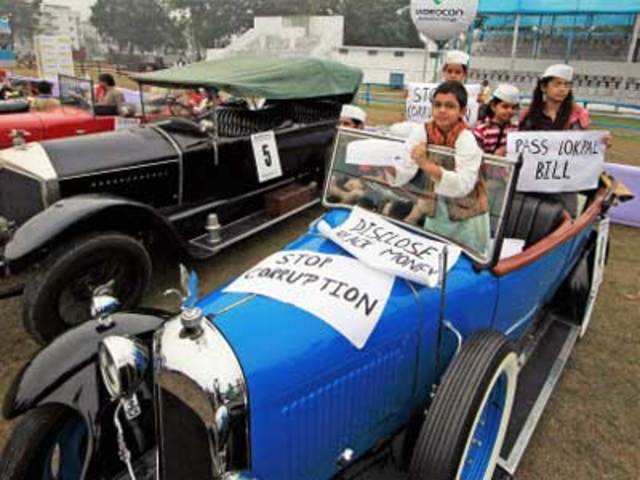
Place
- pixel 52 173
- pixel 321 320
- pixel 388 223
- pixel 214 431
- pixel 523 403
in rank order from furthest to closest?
pixel 52 173
pixel 523 403
pixel 388 223
pixel 321 320
pixel 214 431

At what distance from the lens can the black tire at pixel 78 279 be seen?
340 centimetres

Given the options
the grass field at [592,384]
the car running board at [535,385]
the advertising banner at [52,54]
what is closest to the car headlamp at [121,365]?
the grass field at [592,384]

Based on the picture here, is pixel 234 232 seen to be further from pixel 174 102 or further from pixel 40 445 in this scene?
pixel 40 445

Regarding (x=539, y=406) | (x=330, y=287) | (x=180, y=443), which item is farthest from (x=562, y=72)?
(x=180, y=443)

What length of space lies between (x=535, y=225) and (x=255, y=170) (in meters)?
3.23

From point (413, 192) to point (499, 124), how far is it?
186 cm

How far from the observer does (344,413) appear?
1.98 metres

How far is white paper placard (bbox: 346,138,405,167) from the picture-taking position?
266 centimetres

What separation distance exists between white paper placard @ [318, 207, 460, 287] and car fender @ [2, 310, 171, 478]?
1.05m

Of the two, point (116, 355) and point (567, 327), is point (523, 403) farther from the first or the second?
point (116, 355)

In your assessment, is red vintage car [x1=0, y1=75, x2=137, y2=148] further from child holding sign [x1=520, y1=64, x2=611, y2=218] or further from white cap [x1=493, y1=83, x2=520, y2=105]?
child holding sign [x1=520, y1=64, x2=611, y2=218]

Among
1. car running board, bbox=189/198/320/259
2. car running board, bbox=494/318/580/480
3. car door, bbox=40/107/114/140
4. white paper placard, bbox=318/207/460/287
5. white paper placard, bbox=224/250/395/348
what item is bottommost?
car running board, bbox=494/318/580/480

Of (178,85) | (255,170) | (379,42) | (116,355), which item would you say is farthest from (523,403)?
(379,42)

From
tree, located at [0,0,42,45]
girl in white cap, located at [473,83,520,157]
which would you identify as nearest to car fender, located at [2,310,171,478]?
girl in white cap, located at [473,83,520,157]
